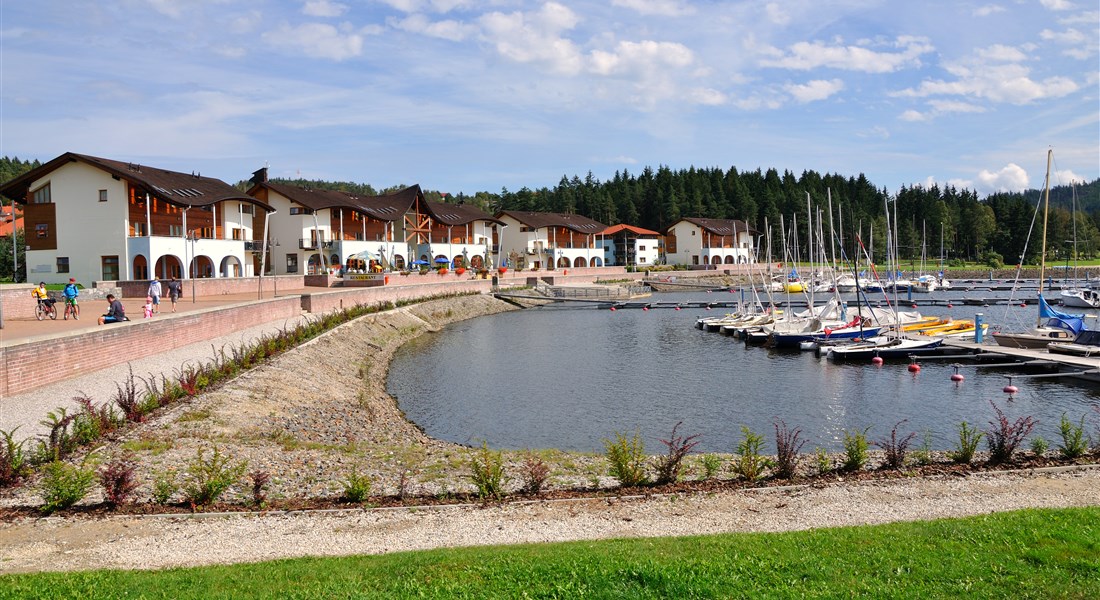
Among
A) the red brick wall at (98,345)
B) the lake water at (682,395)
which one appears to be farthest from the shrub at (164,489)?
the lake water at (682,395)

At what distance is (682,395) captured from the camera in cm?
2942

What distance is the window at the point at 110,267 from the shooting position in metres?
50.1

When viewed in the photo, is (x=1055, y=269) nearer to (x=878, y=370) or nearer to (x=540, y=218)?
(x=540, y=218)

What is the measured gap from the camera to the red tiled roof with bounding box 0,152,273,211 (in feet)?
164

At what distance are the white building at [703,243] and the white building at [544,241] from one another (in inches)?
785

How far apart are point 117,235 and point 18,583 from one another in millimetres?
47920

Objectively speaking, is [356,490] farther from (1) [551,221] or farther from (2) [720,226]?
(2) [720,226]

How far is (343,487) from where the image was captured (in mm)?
13336

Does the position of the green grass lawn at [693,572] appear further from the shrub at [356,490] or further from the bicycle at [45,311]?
the bicycle at [45,311]

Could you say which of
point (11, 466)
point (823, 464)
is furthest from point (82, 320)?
point (823, 464)

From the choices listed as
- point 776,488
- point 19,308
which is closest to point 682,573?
point 776,488

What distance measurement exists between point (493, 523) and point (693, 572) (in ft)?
12.4

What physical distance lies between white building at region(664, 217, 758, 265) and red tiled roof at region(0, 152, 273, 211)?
82.0m

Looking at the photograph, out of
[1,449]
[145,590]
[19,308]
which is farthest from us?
[19,308]
